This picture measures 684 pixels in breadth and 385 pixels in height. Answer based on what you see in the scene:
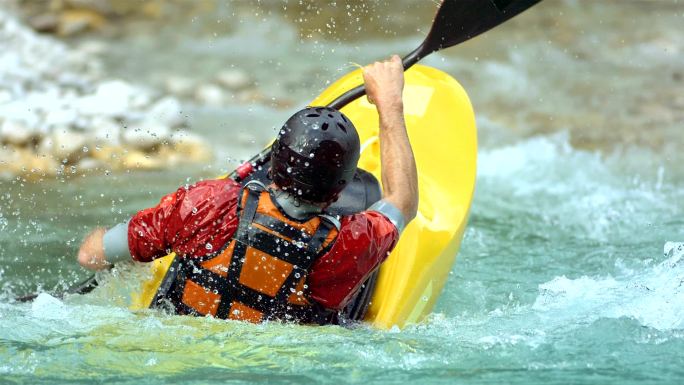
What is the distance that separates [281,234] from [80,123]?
411 centimetres

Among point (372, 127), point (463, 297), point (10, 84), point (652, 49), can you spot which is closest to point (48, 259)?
point (372, 127)

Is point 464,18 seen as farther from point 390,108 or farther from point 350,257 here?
point 350,257

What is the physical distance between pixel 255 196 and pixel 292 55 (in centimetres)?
565

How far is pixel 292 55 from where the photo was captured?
A: 8328 mm

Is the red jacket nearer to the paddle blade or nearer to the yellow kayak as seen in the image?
the yellow kayak

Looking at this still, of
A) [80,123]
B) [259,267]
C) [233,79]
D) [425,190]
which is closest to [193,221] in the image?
[259,267]

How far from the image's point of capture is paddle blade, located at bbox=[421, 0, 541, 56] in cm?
379

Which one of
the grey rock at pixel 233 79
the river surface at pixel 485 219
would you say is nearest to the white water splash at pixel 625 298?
the river surface at pixel 485 219

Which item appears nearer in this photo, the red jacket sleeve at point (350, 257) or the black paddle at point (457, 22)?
the red jacket sleeve at point (350, 257)

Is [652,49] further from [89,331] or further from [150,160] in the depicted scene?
[89,331]

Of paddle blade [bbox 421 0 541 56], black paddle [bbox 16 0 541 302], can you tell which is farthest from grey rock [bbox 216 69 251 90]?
paddle blade [bbox 421 0 541 56]

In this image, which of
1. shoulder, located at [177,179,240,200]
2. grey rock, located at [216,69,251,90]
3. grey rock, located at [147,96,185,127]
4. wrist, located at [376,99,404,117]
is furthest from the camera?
grey rock, located at [216,69,251,90]

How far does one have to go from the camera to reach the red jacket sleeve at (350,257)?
9.11 feet

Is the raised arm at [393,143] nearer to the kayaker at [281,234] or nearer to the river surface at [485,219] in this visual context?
the kayaker at [281,234]
